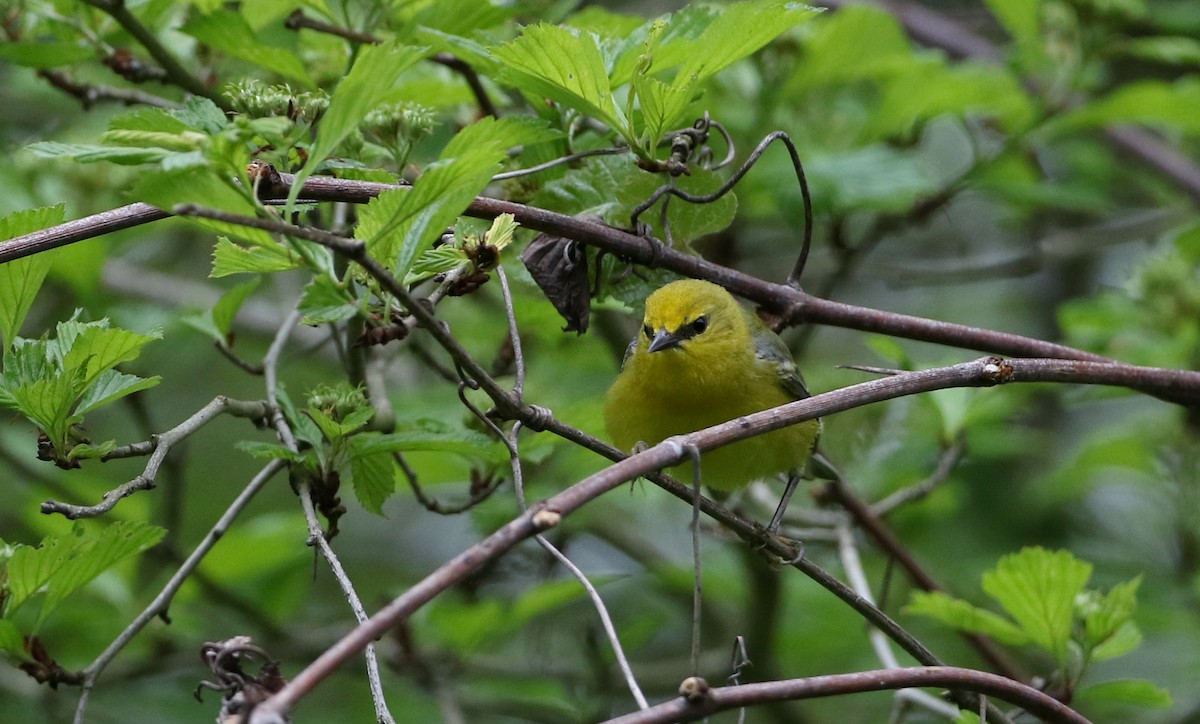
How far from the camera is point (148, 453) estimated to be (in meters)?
2.46

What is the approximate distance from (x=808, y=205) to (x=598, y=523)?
269cm

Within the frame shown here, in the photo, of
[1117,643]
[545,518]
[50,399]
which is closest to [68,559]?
[50,399]

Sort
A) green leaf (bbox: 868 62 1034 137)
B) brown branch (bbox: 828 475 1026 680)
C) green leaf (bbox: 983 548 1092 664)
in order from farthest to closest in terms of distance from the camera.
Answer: green leaf (bbox: 868 62 1034 137) → brown branch (bbox: 828 475 1026 680) → green leaf (bbox: 983 548 1092 664)

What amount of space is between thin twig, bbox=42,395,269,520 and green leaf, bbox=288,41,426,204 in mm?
690

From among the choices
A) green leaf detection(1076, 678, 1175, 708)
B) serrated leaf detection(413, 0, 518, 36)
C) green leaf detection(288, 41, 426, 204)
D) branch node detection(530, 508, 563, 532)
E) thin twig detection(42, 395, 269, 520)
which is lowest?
green leaf detection(1076, 678, 1175, 708)

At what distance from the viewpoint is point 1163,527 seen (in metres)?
6.18

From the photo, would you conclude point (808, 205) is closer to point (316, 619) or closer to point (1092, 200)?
point (1092, 200)

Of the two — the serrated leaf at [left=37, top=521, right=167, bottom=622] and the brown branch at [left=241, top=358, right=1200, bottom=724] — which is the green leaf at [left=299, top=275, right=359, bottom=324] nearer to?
the brown branch at [left=241, top=358, right=1200, bottom=724]

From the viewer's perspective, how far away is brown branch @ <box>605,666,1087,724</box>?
6.03 feet

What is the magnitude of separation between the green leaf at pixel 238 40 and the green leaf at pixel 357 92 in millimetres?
1168

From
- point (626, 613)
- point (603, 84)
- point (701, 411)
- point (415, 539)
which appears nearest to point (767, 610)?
point (701, 411)

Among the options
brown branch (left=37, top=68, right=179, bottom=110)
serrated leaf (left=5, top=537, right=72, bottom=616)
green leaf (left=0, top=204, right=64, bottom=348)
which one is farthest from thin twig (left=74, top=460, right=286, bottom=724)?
brown branch (left=37, top=68, right=179, bottom=110)

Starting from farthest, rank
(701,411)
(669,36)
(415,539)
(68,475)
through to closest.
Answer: (415,539) < (68,475) < (701,411) < (669,36)

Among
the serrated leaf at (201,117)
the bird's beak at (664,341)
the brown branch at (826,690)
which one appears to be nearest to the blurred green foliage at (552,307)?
the serrated leaf at (201,117)
